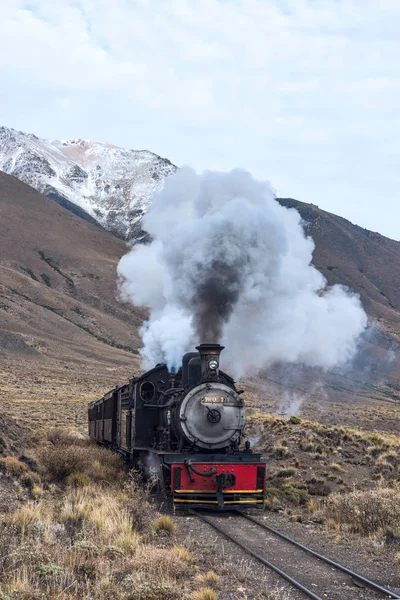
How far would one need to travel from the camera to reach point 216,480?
13922 mm

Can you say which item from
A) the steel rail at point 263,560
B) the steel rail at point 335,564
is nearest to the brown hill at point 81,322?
the steel rail at point 263,560

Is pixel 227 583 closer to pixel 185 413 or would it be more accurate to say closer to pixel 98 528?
pixel 98 528

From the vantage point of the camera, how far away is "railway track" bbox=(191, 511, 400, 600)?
8.05 m

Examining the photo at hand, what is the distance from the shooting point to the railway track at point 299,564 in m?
8.05

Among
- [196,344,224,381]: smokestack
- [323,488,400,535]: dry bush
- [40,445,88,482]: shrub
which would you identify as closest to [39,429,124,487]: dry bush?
[40,445,88,482]: shrub

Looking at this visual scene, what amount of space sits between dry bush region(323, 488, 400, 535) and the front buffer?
1.66 meters

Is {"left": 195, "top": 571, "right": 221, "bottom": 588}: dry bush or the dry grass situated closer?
the dry grass

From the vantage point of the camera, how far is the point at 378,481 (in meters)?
19.1

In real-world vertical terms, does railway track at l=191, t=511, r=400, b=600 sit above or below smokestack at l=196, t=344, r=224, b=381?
below

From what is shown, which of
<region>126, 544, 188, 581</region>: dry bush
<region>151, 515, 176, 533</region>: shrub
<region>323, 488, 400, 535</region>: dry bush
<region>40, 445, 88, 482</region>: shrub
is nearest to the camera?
<region>126, 544, 188, 581</region>: dry bush

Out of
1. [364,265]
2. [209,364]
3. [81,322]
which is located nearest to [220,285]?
[209,364]

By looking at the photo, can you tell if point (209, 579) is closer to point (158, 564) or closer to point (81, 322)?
point (158, 564)

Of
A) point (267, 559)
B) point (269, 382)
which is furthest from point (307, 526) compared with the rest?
point (269, 382)

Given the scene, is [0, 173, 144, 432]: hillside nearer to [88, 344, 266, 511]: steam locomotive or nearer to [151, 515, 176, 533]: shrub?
[88, 344, 266, 511]: steam locomotive
